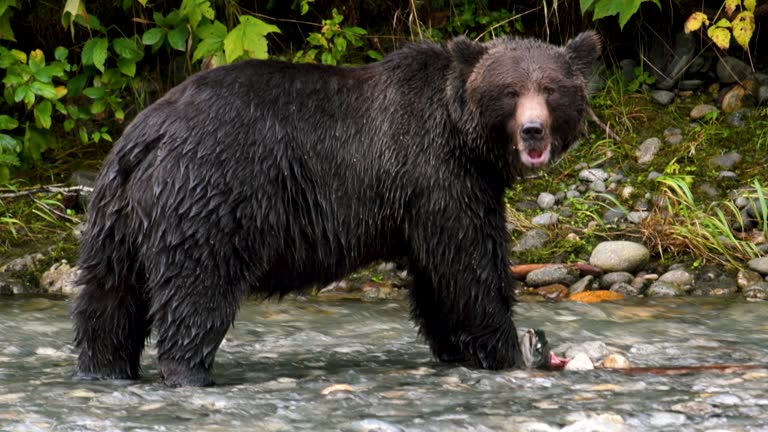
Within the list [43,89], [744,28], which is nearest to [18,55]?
[43,89]

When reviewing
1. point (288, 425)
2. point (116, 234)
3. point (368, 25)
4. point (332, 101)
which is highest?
point (368, 25)

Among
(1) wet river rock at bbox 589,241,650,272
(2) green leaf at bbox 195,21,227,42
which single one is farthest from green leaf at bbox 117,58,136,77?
(1) wet river rock at bbox 589,241,650,272

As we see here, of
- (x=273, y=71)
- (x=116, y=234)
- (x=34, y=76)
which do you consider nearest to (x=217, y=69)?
(x=273, y=71)

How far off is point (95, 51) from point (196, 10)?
2.64 ft

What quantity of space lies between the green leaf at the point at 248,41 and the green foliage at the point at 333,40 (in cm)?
95

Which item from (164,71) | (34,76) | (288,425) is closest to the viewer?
(288,425)

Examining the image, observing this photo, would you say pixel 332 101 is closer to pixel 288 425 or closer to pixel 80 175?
pixel 288 425

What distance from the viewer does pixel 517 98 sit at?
5621 mm

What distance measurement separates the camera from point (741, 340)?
641 cm

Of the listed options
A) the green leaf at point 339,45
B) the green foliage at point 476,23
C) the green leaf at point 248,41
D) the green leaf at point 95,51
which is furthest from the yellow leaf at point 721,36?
the green leaf at point 95,51

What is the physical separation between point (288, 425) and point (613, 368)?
5.59 feet

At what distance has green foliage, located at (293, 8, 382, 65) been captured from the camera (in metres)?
9.05

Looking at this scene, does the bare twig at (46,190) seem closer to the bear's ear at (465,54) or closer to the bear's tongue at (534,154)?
the bear's ear at (465,54)

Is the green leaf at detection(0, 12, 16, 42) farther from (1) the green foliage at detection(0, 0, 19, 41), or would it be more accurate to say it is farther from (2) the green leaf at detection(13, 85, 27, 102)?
(2) the green leaf at detection(13, 85, 27, 102)
